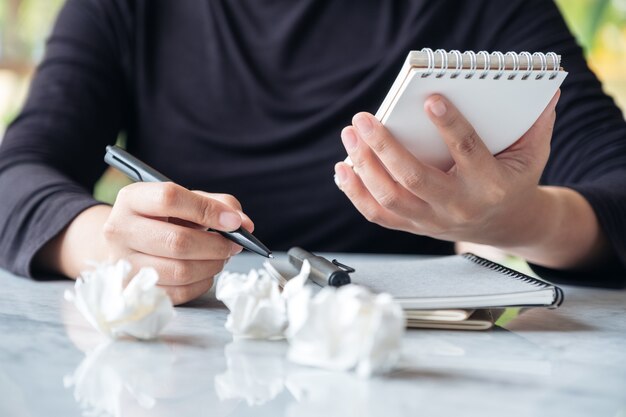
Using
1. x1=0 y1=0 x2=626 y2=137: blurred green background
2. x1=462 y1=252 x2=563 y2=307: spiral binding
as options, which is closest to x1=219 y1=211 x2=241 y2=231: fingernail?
x1=462 y1=252 x2=563 y2=307: spiral binding

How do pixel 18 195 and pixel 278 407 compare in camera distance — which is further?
pixel 18 195

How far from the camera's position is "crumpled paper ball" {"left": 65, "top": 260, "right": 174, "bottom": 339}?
587mm

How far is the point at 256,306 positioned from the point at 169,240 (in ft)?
0.52

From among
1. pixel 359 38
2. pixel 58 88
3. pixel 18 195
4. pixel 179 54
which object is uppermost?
pixel 359 38

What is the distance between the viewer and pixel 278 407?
467 mm

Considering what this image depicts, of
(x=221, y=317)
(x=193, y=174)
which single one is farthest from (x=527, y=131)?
(x=193, y=174)

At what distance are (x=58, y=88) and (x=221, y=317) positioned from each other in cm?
71

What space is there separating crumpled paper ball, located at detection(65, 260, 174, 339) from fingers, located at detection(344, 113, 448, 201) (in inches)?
9.1

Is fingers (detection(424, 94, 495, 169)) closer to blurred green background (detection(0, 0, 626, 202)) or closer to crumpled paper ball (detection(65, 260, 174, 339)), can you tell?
crumpled paper ball (detection(65, 260, 174, 339))

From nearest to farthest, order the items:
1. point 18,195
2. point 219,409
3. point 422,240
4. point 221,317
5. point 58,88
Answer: point 219,409, point 221,317, point 18,195, point 58,88, point 422,240

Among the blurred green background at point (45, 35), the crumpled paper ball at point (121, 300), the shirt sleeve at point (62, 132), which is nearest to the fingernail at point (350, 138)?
the crumpled paper ball at point (121, 300)

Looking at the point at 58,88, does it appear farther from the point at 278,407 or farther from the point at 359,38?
the point at 278,407

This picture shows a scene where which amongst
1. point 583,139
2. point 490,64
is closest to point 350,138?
point 490,64

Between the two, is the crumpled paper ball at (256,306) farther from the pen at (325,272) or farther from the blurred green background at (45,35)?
the blurred green background at (45,35)
